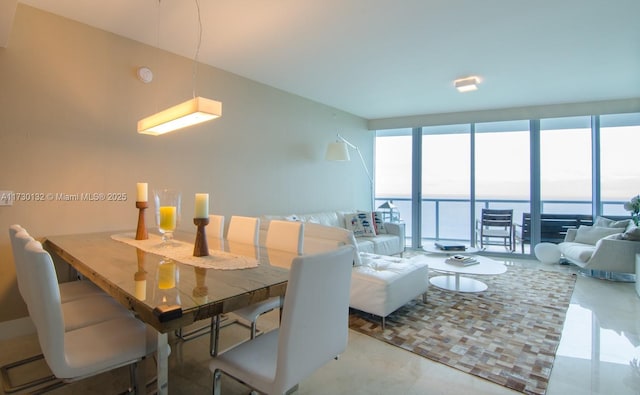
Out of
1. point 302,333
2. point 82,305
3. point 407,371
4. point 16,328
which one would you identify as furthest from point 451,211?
point 16,328

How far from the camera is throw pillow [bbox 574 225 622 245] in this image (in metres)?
4.62

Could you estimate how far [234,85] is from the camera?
3973 mm

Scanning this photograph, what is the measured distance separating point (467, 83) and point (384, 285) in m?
2.89

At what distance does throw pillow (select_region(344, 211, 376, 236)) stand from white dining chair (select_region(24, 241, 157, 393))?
147 inches

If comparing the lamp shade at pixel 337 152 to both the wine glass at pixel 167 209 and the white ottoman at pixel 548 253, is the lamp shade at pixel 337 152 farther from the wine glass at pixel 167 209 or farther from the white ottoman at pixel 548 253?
the white ottoman at pixel 548 253

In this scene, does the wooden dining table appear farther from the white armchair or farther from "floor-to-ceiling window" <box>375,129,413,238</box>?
"floor-to-ceiling window" <box>375,129,413,238</box>

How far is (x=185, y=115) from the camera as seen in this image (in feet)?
6.31

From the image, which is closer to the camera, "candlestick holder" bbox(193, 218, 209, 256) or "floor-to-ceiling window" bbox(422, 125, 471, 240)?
"candlestick holder" bbox(193, 218, 209, 256)

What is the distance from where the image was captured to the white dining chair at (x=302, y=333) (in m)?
1.18

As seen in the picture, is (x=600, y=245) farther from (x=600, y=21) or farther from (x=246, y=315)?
(x=246, y=315)

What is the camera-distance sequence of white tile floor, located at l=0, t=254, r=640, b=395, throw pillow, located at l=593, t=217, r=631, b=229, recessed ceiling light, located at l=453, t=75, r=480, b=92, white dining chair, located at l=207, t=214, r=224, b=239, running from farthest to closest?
throw pillow, located at l=593, t=217, r=631, b=229 → recessed ceiling light, located at l=453, t=75, r=480, b=92 → white dining chair, located at l=207, t=214, r=224, b=239 → white tile floor, located at l=0, t=254, r=640, b=395

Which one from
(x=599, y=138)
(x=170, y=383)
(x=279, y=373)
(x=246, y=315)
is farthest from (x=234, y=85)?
(x=599, y=138)

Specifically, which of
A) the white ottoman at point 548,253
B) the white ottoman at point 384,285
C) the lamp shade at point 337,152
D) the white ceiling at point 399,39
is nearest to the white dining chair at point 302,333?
the white ottoman at point 384,285

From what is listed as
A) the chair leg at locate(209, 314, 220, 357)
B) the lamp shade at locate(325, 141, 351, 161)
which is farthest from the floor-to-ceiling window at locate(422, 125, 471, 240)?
the chair leg at locate(209, 314, 220, 357)
